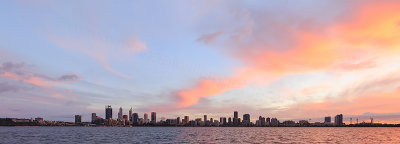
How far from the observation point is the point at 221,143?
111938 mm

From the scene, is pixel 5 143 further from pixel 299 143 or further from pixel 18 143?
pixel 299 143

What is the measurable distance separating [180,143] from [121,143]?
21.4 metres

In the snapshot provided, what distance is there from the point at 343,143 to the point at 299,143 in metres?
17.9

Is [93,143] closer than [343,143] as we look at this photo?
Yes

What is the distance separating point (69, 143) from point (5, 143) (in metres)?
21.4

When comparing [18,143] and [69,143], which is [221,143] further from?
[18,143]

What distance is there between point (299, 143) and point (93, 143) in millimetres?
74272

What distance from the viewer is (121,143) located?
112312mm

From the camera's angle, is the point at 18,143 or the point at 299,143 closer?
the point at 18,143

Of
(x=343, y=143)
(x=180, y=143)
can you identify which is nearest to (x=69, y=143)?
(x=180, y=143)

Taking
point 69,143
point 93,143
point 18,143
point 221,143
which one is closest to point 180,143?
point 221,143

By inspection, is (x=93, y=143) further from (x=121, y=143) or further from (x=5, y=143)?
(x=5, y=143)

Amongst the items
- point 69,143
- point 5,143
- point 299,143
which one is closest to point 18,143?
point 5,143

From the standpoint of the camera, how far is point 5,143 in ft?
357
